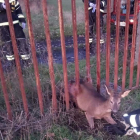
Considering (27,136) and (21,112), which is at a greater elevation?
(21,112)

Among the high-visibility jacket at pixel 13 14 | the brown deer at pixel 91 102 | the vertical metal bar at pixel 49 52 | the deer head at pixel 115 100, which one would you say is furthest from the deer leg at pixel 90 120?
the high-visibility jacket at pixel 13 14

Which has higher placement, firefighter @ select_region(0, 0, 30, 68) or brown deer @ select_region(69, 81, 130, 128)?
firefighter @ select_region(0, 0, 30, 68)

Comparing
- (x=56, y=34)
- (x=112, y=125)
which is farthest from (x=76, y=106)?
(x=56, y=34)

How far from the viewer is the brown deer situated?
3108 millimetres

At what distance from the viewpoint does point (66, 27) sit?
28.2 feet

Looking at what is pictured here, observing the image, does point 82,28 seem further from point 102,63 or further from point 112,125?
point 112,125

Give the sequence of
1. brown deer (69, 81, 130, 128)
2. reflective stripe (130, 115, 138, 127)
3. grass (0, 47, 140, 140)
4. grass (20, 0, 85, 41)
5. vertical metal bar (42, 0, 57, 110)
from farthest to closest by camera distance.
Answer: grass (20, 0, 85, 41) < brown deer (69, 81, 130, 128) < grass (0, 47, 140, 140) < reflective stripe (130, 115, 138, 127) < vertical metal bar (42, 0, 57, 110)

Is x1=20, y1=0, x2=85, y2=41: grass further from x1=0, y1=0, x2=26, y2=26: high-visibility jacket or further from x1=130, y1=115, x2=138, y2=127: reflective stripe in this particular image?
x1=130, y1=115, x2=138, y2=127: reflective stripe

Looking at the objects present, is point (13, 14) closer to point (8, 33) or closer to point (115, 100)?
point (8, 33)

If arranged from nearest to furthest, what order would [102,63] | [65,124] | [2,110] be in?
1. [65,124]
2. [2,110]
3. [102,63]

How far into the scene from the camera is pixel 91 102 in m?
3.20

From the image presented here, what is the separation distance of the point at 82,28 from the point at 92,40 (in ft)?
7.88

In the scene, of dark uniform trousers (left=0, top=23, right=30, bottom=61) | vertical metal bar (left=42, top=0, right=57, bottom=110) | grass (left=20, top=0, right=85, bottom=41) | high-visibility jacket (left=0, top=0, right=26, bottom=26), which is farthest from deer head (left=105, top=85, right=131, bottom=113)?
grass (left=20, top=0, right=85, bottom=41)


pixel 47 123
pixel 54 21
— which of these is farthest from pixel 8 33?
pixel 54 21
